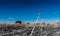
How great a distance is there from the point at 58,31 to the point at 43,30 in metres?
0.41

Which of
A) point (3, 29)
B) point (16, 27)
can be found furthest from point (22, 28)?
point (3, 29)

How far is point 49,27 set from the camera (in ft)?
21.0

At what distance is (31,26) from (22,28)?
25 centimetres

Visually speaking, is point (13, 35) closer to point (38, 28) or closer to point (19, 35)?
point (19, 35)

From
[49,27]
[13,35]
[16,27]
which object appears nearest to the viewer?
[13,35]

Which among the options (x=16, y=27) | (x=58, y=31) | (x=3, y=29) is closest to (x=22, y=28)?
(x=16, y=27)

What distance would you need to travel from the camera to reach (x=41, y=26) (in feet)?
20.4

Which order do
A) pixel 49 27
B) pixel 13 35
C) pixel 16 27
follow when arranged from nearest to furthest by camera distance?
pixel 13 35 → pixel 16 27 → pixel 49 27

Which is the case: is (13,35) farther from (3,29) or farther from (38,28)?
(38,28)

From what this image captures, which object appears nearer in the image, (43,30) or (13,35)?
(13,35)

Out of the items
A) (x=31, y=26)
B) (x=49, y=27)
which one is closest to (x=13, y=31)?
(x=31, y=26)

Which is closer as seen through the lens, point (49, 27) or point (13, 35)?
point (13, 35)

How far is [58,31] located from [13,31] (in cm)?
125

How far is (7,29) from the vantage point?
5.77m
